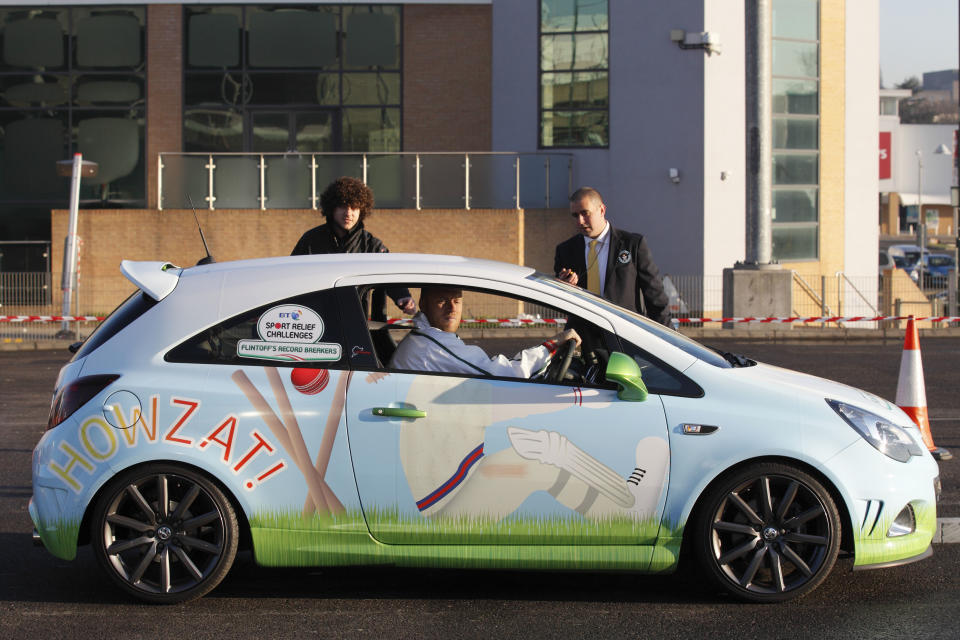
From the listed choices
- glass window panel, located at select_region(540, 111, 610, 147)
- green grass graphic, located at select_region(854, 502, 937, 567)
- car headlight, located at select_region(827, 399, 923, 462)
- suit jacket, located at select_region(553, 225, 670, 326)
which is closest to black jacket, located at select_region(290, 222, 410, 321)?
suit jacket, located at select_region(553, 225, 670, 326)

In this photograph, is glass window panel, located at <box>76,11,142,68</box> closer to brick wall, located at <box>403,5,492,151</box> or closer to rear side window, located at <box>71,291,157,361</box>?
brick wall, located at <box>403,5,492,151</box>

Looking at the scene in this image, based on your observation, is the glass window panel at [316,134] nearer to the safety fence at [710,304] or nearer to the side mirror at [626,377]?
the safety fence at [710,304]

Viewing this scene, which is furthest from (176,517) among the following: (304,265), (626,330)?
(626,330)

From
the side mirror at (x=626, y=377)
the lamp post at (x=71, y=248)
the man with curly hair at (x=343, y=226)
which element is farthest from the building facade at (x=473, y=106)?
the side mirror at (x=626, y=377)

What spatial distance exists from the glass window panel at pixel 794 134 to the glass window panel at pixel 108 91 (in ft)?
44.7

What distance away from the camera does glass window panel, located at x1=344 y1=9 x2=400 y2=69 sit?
27.1 m

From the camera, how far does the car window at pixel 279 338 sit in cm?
537

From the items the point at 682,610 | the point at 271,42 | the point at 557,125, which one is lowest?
the point at 682,610

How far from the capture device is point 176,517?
5.31 metres

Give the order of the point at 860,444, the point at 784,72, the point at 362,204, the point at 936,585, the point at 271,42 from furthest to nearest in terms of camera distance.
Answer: the point at 271,42 < the point at 784,72 < the point at 362,204 < the point at 936,585 < the point at 860,444

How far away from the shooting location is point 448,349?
554cm

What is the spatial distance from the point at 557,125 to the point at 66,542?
69.3 feet

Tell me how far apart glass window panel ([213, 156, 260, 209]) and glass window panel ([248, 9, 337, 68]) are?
377 cm

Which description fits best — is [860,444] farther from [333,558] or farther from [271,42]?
[271,42]
